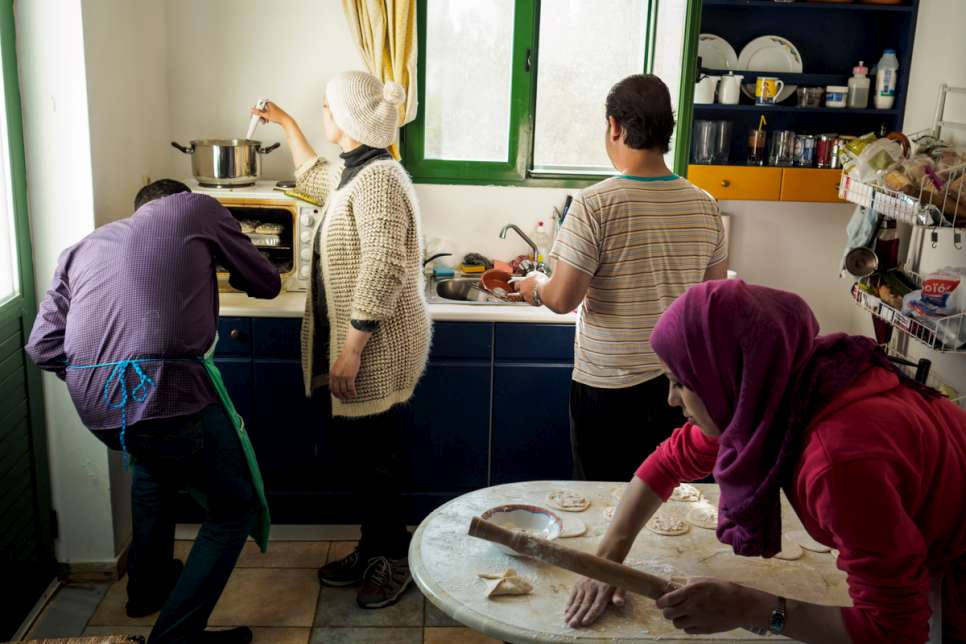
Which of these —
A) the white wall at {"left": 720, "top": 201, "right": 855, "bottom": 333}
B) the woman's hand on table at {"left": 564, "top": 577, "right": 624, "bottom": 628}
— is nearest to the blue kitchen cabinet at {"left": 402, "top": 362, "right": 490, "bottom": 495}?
the white wall at {"left": 720, "top": 201, "right": 855, "bottom": 333}

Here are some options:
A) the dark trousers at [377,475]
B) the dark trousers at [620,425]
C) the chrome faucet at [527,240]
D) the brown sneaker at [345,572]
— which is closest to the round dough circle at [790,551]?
the dark trousers at [620,425]

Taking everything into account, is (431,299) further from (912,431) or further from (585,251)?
(912,431)

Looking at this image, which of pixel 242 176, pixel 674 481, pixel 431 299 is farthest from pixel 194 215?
pixel 674 481

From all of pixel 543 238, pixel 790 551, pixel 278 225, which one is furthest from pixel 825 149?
pixel 790 551

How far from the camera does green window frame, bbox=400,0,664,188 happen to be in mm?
3475

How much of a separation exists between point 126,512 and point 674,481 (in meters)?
2.10

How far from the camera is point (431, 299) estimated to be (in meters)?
3.30

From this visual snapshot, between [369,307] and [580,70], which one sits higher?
[580,70]

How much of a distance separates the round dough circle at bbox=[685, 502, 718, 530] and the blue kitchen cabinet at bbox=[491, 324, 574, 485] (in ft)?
4.39

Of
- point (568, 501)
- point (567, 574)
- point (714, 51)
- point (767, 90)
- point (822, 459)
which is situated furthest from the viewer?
point (714, 51)

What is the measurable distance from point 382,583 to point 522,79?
1935 mm

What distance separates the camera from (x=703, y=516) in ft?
5.90

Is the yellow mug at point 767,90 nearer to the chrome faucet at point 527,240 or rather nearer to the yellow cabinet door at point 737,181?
the yellow cabinet door at point 737,181

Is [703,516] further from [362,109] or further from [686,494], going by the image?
[362,109]
